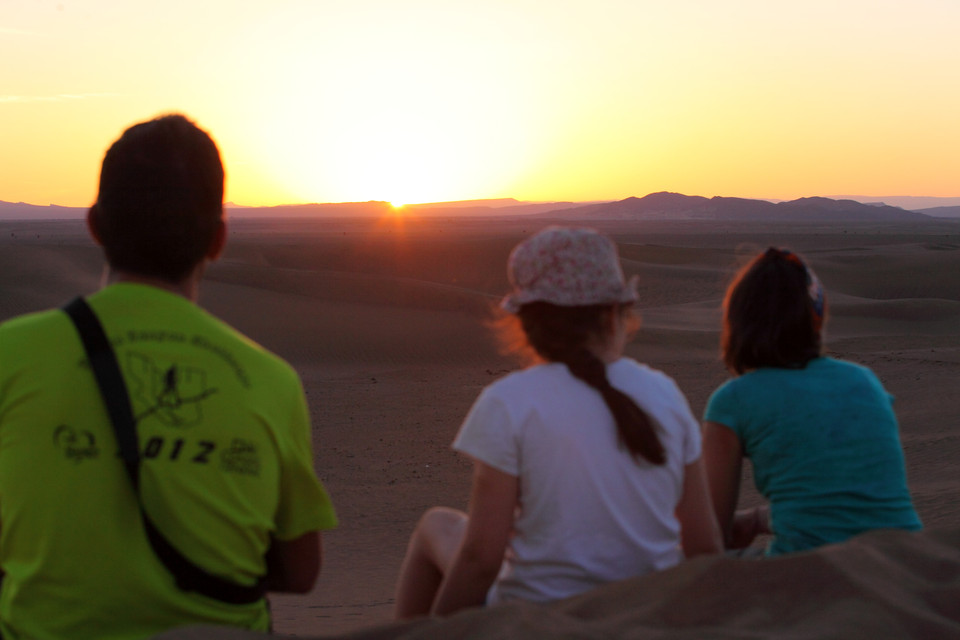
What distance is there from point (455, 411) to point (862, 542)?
8353mm

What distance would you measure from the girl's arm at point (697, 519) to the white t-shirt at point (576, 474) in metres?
0.04

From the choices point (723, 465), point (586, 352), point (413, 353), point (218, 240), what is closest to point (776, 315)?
point (723, 465)

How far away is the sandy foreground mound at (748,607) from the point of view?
2.08m

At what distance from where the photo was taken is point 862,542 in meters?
2.59

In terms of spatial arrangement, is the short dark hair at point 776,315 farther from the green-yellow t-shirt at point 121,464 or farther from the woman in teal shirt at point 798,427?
the green-yellow t-shirt at point 121,464

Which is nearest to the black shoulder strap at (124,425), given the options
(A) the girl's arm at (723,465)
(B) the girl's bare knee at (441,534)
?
(B) the girl's bare knee at (441,534)

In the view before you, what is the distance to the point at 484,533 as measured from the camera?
2.25 m

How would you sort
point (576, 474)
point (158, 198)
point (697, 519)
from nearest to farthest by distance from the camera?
point (158, 198) → point (576, 474) → point (697, 519)

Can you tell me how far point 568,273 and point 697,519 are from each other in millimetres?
790

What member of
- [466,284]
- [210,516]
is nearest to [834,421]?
[210,516]

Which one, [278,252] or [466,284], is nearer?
[466,284]

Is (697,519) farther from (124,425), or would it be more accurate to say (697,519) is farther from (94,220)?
(94,220)

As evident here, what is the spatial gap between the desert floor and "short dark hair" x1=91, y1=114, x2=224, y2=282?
6.87 feet

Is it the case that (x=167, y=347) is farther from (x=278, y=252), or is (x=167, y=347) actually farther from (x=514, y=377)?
(x=278, y=252)
